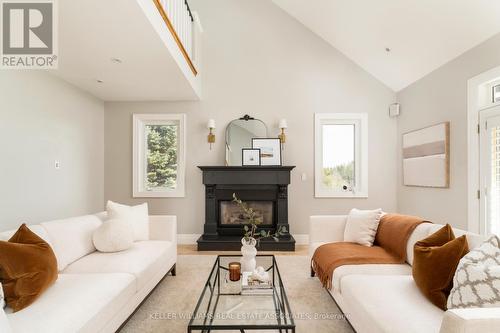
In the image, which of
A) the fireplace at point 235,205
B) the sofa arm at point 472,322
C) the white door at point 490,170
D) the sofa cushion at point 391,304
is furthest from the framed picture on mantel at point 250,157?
the sofa arm at point 472,322

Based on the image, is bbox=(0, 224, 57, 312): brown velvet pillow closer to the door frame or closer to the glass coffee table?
the glass coffee table

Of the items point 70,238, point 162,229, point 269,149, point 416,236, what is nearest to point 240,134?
point 269,149

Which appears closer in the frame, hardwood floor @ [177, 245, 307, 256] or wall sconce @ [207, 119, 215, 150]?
hardwood floor @ [177, 245, 307, 256]

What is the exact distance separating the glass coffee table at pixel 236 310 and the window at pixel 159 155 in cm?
291

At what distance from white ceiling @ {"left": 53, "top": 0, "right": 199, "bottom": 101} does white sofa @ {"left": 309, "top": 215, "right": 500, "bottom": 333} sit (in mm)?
2603

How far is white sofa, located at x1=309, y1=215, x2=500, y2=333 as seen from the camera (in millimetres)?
981

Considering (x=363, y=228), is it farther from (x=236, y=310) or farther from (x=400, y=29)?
(x=400, y=29)

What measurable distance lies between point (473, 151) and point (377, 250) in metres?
1.77

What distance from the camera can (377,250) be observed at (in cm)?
253

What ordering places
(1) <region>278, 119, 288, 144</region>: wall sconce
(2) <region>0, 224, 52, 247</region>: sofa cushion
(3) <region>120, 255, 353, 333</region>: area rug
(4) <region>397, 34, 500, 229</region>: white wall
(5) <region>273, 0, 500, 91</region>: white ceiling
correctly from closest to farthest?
(2) <region>0, 224, 52, 247</region>: sofa cushion
(3) <region>120, 255, 353, 333</region>: area rug
(5) <region>273, 0, 500, 91</region>: white ceiling
(4) <region>397, 34, 500, 229</region>: white wall
(1) <region>278, 119, 288, 144</region>: wall sconce

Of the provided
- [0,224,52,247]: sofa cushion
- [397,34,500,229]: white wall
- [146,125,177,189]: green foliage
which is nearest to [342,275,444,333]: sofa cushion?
[397,34,500,229]: white wall

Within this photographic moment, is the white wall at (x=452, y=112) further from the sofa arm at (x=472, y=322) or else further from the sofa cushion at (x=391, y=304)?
the sofa arm at (x=472, y=322)

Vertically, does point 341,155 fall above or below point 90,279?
above

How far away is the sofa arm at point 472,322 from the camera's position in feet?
3.14
